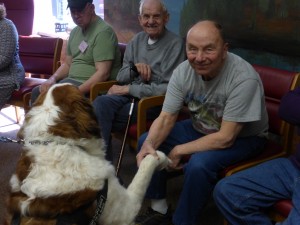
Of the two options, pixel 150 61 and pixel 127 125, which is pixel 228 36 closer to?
pixel 150 61

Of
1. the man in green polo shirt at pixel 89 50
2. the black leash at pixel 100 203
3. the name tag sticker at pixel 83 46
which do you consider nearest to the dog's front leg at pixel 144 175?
the black leash at pixel 100 203

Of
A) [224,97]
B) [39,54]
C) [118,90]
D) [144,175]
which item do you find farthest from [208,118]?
[39,54]

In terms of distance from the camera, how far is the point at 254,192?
1.70 metres

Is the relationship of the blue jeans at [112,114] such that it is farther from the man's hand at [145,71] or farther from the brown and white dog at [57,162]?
the brown and white dog at [57,162]

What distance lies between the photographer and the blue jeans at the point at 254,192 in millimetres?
1688

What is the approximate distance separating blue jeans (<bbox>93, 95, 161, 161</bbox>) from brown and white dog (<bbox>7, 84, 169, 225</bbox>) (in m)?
1.02

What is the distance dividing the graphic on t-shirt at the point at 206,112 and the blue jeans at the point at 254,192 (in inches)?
16.0

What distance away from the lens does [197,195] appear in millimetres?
1927

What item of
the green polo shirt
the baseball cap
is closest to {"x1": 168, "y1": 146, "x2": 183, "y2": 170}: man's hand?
the green polo shirt

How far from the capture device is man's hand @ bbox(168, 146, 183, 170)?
2.04m

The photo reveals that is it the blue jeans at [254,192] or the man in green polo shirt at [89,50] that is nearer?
the blue jeans at [254,192]

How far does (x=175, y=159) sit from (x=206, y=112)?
33cm

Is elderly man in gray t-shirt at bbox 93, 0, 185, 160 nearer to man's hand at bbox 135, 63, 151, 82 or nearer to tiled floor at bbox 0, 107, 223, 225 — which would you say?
man's hand at bbox 135, 63, 151, 82

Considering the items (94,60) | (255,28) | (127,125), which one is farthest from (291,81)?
(94,60)
